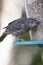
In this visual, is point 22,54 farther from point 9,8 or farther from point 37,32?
point 37,32

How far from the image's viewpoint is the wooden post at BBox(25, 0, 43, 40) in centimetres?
445

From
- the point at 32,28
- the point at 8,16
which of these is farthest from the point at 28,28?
the point at 8,16

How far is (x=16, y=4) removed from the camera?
550 centimetres

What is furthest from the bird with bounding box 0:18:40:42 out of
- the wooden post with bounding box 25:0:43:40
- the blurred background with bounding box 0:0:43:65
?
the blurred background with bounding box 0:0:43:65

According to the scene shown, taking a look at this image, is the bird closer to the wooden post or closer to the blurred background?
the wooden post

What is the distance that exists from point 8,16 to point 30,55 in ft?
2.23

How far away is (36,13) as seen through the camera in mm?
4496

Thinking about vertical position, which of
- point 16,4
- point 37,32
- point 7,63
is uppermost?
point 16,4

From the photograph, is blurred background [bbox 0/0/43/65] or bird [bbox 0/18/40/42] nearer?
bird [bbox 0/18/40/42]

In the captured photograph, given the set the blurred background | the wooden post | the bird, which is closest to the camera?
the bird

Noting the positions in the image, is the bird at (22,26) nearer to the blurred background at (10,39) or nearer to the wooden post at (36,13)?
the wooden post at (36,13)

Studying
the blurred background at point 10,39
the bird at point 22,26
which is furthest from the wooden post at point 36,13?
the blurred background at point 10,39

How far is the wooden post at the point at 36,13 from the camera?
4445 mm

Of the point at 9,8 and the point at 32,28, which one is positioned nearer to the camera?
the point at 32,28
